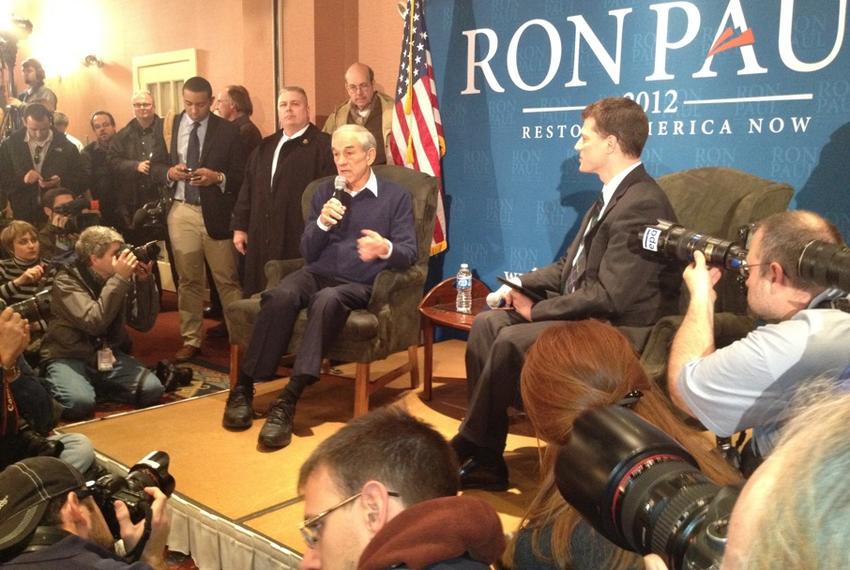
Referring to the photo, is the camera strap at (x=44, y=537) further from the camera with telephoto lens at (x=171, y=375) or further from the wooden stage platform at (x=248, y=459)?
the camera with telephoto lens at (x=171, y=375)

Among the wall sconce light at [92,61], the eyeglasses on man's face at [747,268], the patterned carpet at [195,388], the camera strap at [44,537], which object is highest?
the wall sconce light at [92,61]

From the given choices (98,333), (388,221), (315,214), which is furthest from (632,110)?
(98,333)

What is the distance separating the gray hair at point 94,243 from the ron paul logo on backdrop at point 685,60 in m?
2.13

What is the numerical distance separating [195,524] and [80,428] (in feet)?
3.44

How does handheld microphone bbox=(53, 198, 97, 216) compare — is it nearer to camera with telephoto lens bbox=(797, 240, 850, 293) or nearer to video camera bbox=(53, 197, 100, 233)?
video camera bbox=(53, 197, 100, 233)


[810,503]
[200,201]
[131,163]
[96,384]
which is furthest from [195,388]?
[810,503]

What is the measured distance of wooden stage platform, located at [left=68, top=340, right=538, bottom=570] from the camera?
2.46 metres

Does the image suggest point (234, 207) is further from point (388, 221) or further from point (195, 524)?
point (195, 524)

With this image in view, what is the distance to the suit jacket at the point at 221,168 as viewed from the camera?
470cm

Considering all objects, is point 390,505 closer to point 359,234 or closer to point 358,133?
point 359,234

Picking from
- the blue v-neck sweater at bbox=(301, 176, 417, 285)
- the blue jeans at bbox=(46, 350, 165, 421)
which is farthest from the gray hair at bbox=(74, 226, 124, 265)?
the blue v-neck sweater at bbox=(301, 176, 417, 285)

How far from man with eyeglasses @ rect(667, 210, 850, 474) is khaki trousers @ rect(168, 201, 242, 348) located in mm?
3258

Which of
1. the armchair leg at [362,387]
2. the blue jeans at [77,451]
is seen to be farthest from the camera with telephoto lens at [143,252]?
the armchair leg at [362,387]

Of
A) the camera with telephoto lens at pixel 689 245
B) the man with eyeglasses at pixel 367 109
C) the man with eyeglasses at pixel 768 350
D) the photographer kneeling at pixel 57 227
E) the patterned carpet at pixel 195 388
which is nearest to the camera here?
the man with eyeglasses at pixel 768 350
